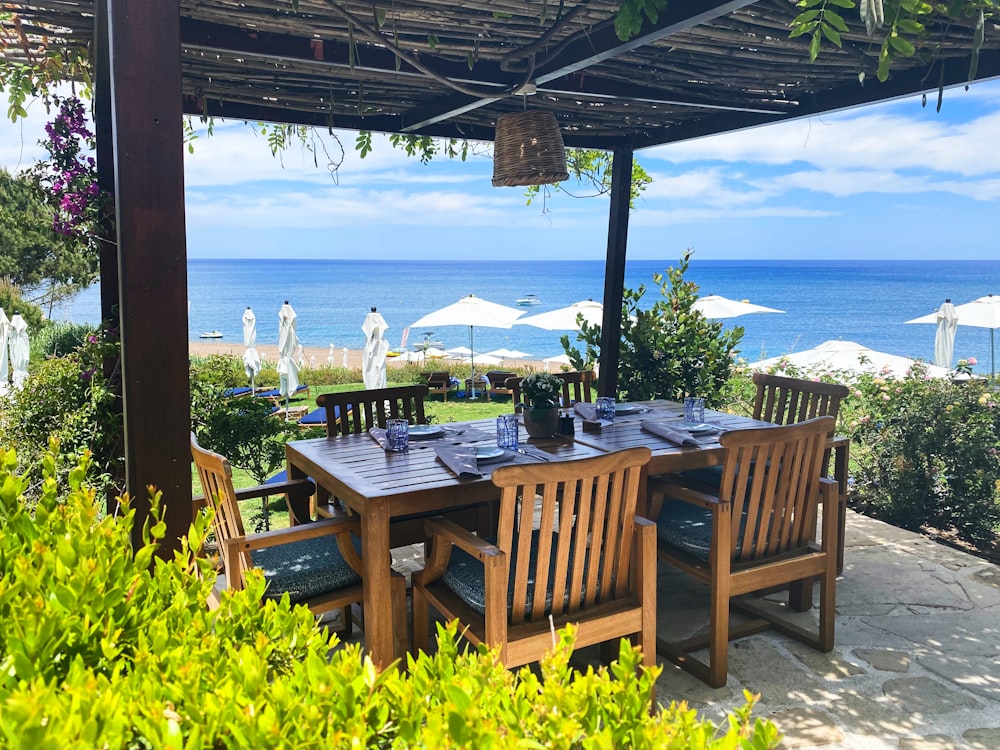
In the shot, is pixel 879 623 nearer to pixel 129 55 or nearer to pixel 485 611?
pixel 485 611

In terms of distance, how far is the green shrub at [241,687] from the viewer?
76 centimetres

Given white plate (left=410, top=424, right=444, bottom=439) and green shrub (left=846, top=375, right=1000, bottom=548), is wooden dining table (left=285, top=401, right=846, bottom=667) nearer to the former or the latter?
white plate (left=410, top=424, right=444, bottom=439)

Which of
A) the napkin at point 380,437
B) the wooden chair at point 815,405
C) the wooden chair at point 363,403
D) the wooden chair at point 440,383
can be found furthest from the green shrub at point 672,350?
the wooden chair at point 440,383

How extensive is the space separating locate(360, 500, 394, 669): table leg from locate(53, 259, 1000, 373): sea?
2190 cm

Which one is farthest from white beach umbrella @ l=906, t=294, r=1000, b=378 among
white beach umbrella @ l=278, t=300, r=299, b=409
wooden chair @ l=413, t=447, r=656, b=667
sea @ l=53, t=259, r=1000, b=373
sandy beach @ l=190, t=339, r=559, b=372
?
sea @ l=53, t=259, r=1000, b=373

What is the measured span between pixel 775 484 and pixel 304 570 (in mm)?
1806

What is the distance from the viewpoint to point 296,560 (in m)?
2.75

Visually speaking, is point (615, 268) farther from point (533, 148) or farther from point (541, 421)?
point (541, 421)

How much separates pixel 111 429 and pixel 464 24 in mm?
2328

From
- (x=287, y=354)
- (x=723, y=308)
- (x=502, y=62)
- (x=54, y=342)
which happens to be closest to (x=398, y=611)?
(x=502, y=62)

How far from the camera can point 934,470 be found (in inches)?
179

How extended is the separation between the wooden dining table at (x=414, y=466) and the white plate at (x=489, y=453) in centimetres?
5

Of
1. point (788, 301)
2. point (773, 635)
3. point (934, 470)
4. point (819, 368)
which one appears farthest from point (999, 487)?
point (788, 301)

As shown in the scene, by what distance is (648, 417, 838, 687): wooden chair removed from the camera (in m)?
2.79
